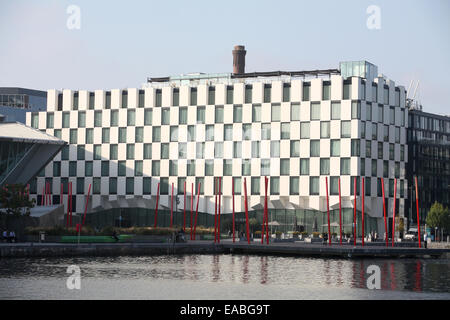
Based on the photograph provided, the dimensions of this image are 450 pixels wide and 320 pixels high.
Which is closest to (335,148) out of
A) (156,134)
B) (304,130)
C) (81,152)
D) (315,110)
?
(304,130)

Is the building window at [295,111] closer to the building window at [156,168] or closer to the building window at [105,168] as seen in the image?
the building window at [156,168]

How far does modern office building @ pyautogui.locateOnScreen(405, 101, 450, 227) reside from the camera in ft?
475

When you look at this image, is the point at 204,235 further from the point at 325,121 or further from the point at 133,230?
the point at 325,121

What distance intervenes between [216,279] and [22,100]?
13118cm

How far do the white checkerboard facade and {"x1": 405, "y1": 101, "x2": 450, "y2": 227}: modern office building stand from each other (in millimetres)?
23775

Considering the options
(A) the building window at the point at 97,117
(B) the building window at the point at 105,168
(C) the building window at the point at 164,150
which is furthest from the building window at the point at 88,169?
(C) the building window at the point at 164,150

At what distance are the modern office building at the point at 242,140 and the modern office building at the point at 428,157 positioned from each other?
2368cm

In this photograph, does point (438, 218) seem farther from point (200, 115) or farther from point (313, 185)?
point (200, 115)

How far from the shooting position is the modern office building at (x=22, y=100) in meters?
168

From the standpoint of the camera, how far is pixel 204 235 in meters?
101

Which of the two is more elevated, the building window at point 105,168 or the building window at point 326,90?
the building window at point 326,90

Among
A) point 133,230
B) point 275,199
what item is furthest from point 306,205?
point 133,230

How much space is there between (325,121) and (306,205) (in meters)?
11.7

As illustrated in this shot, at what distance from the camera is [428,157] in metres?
148
